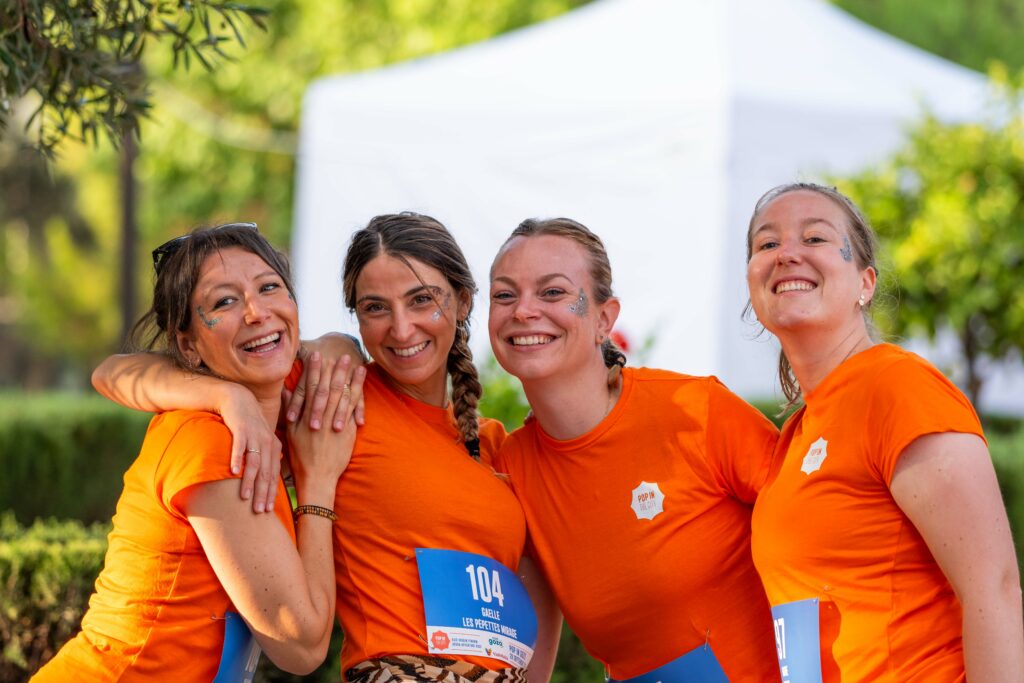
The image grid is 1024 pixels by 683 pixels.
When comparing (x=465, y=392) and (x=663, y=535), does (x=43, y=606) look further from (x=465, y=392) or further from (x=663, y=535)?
(x=663, y=535)

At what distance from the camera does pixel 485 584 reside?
3.00 meters

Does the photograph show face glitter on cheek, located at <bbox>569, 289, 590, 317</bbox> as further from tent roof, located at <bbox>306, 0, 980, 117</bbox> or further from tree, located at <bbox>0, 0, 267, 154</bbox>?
tent roof, located at <bbox>306, 0, 980, 117</bbox>

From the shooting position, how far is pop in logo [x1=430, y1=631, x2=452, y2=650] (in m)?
2.90

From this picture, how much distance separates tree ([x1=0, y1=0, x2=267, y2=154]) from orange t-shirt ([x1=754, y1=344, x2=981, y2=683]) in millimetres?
1986

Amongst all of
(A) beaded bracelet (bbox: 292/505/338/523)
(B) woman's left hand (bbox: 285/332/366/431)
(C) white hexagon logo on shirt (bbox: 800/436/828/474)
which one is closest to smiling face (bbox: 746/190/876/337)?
(C) white hexagon logo on shirt (bbox: 800/436/828/474)

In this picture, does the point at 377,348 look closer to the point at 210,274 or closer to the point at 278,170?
the point at 210,274

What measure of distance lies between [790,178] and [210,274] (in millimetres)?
6528

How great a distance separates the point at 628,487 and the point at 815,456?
1.84 feet

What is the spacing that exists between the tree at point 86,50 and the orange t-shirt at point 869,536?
1986mm

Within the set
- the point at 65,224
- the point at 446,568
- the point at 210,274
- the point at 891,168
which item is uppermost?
the point at 891,168

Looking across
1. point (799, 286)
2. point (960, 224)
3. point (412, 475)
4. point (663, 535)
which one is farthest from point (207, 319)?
point (960, 224)

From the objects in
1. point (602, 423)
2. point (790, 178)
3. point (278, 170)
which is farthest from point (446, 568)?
point (278, 170)

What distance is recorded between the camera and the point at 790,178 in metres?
8.84

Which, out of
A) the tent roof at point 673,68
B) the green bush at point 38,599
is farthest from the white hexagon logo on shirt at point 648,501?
the tent roof at point 673,68
